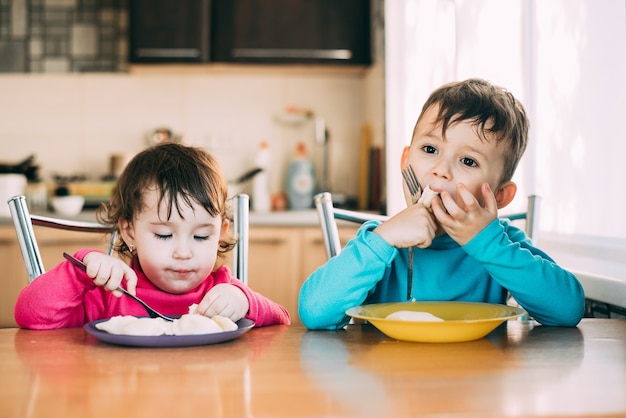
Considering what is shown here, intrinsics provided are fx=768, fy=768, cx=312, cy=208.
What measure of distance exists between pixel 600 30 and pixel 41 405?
4.60ft

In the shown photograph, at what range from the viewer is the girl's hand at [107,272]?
117cm

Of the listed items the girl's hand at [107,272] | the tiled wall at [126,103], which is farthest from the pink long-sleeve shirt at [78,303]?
→ the tiled wall at [126,103]

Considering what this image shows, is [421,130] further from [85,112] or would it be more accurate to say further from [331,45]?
[85,112]

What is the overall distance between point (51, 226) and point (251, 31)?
220 cm

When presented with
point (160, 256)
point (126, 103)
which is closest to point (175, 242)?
point (160, 256)

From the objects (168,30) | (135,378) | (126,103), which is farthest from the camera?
(126,103)

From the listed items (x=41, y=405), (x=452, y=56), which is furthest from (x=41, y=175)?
(x=41, y=405)

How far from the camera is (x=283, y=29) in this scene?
3.55m

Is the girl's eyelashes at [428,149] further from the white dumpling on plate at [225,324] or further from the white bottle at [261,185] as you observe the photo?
the white bottle at [261,185]

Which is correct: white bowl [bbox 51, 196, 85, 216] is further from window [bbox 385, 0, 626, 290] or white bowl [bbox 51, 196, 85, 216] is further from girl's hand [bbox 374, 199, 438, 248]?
girl's hand [bbox 374, 199, 438, 248]

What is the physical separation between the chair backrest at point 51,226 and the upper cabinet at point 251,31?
2.08 meters

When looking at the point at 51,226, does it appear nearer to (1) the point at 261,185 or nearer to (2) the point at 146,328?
(2) the point at 146,328

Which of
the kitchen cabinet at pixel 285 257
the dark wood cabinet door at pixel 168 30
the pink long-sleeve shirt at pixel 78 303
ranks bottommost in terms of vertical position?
the kitchen cabinet at pixel 285 257


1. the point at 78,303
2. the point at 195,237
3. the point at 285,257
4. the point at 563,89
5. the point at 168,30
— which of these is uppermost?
the point at 168,30
